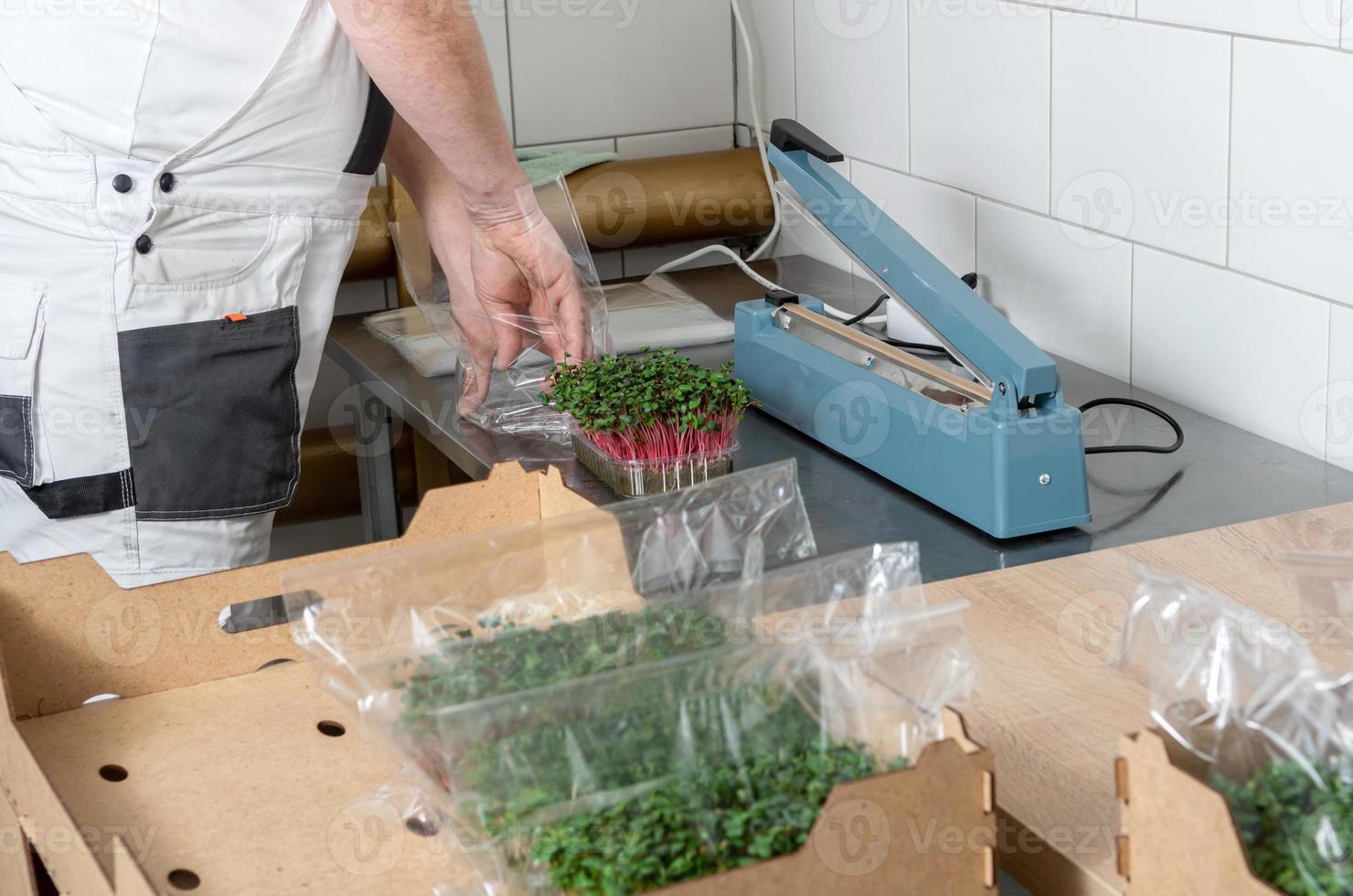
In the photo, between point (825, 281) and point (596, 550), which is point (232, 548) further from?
point (825, 281)

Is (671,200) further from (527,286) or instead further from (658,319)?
(527,286)

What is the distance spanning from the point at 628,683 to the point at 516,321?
826mm

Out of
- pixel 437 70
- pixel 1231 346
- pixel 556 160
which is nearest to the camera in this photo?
pixel 437 70

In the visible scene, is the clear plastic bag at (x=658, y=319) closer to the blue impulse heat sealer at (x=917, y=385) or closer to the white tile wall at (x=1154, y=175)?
the blue impulse heat sealer at (x=917, y=385)

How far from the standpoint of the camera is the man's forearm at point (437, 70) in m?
1.08

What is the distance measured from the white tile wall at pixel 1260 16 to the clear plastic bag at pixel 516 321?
0.63 m

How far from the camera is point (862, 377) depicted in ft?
4.28

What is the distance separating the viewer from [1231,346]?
134cm

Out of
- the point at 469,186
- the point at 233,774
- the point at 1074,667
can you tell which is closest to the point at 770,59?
the point at 469,186

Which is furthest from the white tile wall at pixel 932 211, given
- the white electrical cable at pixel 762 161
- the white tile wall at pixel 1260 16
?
the white tile wall at pixel 1260 16

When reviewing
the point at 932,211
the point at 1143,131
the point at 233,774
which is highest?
the point at 1143,131

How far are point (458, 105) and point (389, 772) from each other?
1.90 feet

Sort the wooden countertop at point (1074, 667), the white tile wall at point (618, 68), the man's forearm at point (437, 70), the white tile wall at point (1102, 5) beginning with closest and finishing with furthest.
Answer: the wooden countertop at point (1074, 667), the man's forearm at point (437, 70), the white tile wall at point (1102, 5), the white tile wall at point (618, 68)

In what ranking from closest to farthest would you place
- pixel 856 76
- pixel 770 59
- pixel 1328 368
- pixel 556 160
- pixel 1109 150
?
pixel 1328 368 < pixel 1109 150 < pixel 856 76 < pixel 556 160 < pixel 770 59
